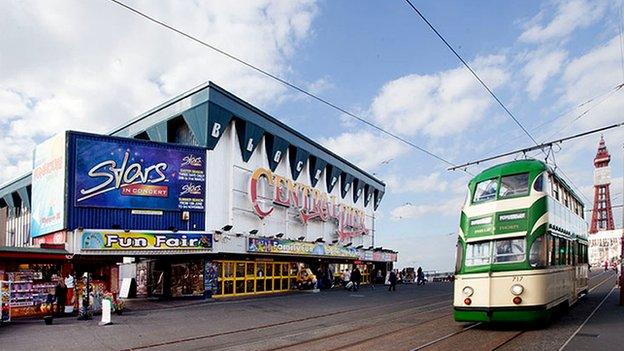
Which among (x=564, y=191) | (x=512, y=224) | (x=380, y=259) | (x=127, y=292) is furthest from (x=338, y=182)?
(x=512, y=224)

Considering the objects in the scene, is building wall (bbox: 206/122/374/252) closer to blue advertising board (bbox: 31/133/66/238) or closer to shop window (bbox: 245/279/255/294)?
shop window (bbox: 245/279/255/294)

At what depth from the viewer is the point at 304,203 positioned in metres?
38.7

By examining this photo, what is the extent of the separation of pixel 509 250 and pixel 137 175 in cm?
2034

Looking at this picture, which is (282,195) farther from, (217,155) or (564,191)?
(564,191)

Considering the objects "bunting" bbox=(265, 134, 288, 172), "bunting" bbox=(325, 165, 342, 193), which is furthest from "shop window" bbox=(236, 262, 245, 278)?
"bunting" bbox=(325, 165, 342, 193)

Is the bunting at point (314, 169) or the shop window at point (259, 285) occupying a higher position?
the bunting at point (314, 169)

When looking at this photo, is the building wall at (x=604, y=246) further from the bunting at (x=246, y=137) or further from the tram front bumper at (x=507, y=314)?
the tram front bumper at (x=507, y=314)

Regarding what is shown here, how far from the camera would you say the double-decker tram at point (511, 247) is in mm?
12945

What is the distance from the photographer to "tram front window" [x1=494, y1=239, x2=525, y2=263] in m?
13.2

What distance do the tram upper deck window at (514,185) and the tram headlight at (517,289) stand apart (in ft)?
8.62

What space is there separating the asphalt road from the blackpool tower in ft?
410

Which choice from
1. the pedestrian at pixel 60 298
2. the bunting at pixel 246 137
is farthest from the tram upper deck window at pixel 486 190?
the bunting at pixel 246 137

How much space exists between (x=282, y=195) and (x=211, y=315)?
1597 centimetres

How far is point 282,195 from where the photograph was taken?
118ft
